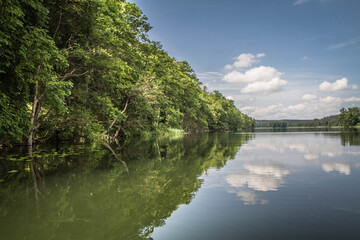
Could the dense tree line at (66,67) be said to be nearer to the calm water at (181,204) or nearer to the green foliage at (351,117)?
the calm water at (181,204)

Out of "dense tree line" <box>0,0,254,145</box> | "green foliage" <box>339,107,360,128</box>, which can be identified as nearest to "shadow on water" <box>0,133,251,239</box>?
"dense tree line" <box>0,0,254,145</box>

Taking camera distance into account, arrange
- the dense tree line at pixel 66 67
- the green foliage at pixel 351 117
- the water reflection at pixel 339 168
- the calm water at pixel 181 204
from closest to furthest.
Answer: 1. the calm water at pixel 181 204
2. the water reflection at pixel 339 168
3. the dense tree line at pixel 66 67
4. the green foliage at pixel 351 117

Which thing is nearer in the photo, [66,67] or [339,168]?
[339,168]

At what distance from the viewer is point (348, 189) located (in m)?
5.06

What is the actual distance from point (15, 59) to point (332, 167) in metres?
10.5

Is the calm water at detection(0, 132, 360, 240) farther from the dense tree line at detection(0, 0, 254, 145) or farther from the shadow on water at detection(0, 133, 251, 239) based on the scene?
the dense tree line at detection(0, 0, 254, 145)

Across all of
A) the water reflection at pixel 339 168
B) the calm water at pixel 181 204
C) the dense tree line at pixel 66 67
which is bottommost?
the calm water at pixel 181 204

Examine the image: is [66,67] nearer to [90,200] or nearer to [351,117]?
[90,200]

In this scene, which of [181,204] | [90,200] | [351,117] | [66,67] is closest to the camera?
[181,204]

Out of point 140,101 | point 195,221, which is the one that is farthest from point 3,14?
point 140,101

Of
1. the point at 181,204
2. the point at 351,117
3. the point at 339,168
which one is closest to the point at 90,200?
the point at 181,204

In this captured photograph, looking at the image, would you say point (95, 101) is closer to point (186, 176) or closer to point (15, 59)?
point (15, 59)

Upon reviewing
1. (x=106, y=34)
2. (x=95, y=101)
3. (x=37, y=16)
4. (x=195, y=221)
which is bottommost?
(x=195, y=221)

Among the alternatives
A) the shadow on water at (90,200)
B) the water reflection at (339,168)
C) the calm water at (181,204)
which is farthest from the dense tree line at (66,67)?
the water reflection at (339,168)
